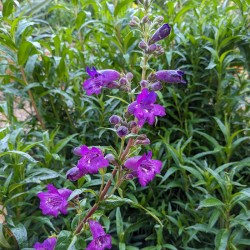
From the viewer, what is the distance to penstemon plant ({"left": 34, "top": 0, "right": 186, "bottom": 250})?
164 centimetres

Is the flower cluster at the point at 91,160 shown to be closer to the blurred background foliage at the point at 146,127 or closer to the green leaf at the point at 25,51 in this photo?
the blurred background foliage at the point at 146,127

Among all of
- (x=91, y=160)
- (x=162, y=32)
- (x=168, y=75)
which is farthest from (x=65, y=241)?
(x=162, y=32)

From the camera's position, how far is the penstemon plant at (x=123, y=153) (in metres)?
1.64

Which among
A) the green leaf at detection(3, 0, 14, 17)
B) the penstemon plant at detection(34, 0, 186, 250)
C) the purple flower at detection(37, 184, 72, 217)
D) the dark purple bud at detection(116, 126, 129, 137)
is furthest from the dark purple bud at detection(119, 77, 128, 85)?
the green leaf at detection(3, 0, 14, 17)

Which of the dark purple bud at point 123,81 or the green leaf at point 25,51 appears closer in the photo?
the dark purple bud at point 123,81

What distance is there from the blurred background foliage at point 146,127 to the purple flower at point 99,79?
1.85ft

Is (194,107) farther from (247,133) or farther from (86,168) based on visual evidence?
(86,168)

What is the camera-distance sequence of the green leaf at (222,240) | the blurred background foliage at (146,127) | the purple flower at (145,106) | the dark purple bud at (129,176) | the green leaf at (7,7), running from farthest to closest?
1. the green leaf at (7,7)
2. the blurred background foliage at (146,127)
3. the green leaf at (222,240)
4. the dark purple bud at (129,176)
5. the purple flower at (145,106)

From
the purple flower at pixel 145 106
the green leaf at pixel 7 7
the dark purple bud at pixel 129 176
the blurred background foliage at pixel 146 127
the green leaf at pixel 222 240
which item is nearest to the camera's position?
the purple flower at pixel 145 106

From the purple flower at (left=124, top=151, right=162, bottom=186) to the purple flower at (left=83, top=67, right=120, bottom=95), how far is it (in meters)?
0.39

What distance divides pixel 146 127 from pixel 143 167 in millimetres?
1084

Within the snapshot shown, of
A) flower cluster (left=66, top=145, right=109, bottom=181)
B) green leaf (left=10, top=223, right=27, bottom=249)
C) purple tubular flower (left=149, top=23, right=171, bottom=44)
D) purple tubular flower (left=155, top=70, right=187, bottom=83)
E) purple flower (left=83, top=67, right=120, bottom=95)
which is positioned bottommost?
green leaf (left=10, top=223, right=27, bottom=249)

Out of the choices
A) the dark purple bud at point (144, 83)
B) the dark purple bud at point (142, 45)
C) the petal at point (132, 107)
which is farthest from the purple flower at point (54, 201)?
the dark purple bud at point (142, 45)

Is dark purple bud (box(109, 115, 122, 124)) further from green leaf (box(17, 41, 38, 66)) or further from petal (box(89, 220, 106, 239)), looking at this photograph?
green leaf (box(17, 41, 38, 66))
